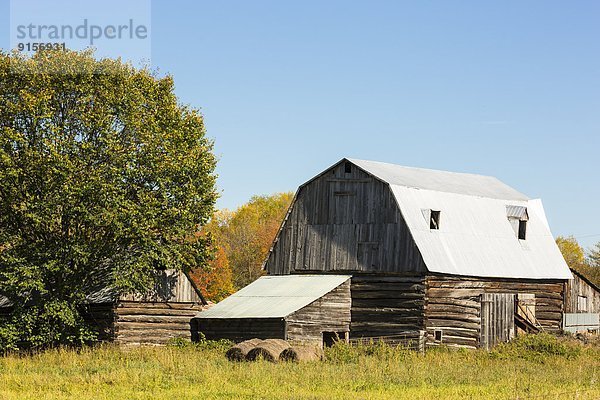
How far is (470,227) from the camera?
52.1 m

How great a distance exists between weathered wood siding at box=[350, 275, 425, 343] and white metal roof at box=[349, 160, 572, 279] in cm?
180

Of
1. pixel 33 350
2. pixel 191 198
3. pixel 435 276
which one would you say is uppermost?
pixel 191 198

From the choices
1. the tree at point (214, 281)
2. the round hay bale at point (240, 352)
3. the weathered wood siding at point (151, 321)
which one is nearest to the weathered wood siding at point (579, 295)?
the weathered wood siding at point (151, 321)

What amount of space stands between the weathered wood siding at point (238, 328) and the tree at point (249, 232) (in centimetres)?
3885

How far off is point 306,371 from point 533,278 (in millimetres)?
22140

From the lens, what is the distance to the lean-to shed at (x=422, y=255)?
1914 inches

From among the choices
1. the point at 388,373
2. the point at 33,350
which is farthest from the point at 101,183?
the point at 388,373

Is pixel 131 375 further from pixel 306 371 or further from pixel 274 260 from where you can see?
pixel 274 260

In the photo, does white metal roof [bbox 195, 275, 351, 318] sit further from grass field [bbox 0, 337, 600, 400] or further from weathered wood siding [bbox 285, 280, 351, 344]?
grass field [bbox 0, 337, 600, 400]

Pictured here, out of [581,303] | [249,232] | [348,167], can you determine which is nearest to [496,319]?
[348,167]

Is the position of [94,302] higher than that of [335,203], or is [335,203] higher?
[335,203]

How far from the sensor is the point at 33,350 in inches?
1692

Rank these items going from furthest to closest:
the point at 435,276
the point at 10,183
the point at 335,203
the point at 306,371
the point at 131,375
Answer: the point at 335,203 < the point at 435,276 < the point at 10,183 < the point at 306,371 < the point at 131,375

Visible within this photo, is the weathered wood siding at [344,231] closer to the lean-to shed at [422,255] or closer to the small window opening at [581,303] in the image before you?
the lean-to shed at [422,255]
